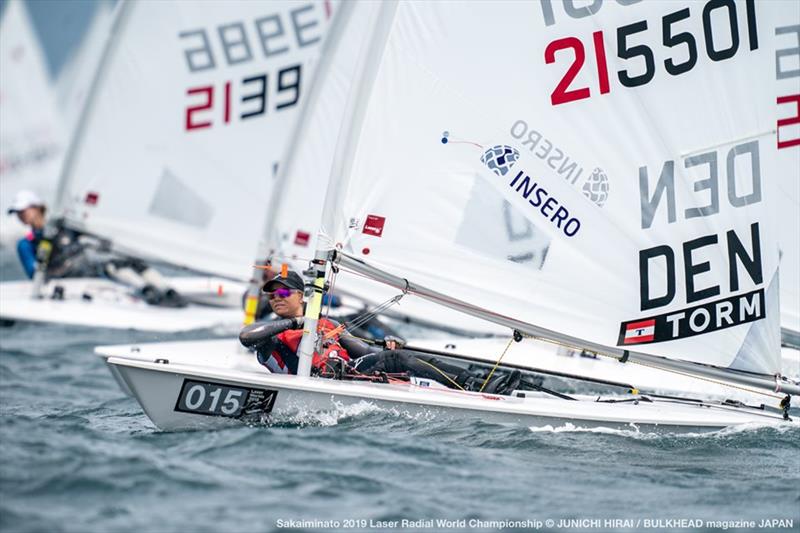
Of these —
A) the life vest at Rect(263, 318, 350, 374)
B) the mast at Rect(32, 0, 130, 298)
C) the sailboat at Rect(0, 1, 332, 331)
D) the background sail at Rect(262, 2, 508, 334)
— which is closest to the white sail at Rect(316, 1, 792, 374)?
the life vest at Rect(263, 318, 350, 374)

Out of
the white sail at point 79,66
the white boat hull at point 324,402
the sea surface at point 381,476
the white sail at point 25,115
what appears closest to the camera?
the sea surface at point 381,476

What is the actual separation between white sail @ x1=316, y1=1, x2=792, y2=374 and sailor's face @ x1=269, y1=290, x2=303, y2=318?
22.7 inches

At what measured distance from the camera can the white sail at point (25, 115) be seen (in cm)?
1548

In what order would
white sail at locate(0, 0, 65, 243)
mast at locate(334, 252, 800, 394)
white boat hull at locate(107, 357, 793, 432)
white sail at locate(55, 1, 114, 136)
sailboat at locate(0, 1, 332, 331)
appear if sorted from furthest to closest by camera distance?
white sail at locate(55, 1, 114, 136), white sail at locate(0, 0, 65, 243), sailboat at locate(0, 1, 332, 331), mast at locate(334, 252, 800, 394), white boat hull at locate(107, 357, 793, 432)

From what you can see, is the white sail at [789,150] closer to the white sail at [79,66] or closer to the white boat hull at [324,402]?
the white boat hull at [324,402]

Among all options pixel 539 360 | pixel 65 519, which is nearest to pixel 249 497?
pixel 65 519

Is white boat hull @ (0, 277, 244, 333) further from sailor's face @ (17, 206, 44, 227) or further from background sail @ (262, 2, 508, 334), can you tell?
background sail @ (262, 2, 508, 334)

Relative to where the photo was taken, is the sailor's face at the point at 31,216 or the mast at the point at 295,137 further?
the sailor's face at the point at 31,216

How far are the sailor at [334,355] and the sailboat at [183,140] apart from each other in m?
5.26

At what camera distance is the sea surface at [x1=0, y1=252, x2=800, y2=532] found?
533 centimetres

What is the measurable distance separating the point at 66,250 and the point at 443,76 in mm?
7560

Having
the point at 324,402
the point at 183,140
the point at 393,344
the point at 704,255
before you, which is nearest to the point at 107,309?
the point at 183,140

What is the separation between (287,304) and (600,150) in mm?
2136

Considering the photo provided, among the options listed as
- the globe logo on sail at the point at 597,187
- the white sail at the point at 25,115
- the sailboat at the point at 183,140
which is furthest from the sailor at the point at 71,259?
the globe logo on sail at the point at 597,187
